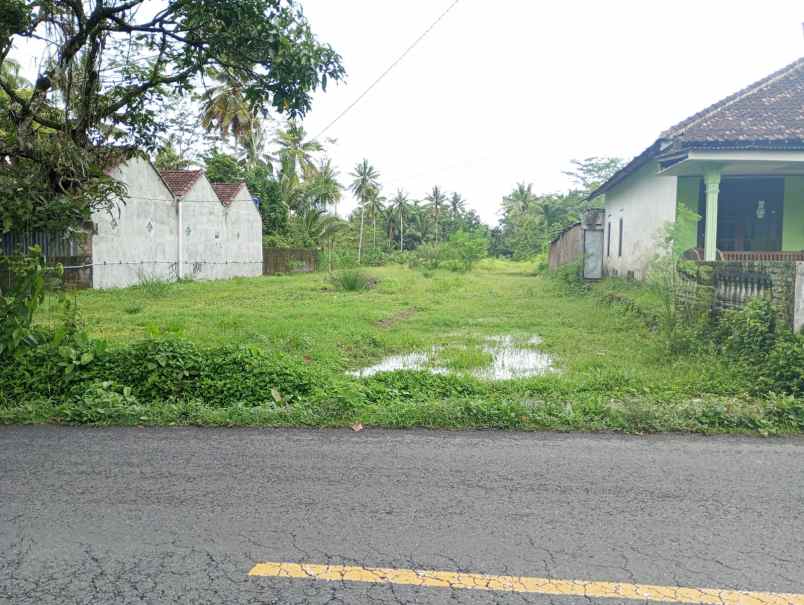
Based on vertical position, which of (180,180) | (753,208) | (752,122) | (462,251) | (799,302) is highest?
(180,180)

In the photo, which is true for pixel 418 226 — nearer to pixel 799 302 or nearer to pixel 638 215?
pixel 638 215

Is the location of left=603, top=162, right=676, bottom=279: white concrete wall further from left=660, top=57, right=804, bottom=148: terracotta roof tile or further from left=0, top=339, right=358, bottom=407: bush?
Answer: left=0, top=339, right=358, bottom=407: bush

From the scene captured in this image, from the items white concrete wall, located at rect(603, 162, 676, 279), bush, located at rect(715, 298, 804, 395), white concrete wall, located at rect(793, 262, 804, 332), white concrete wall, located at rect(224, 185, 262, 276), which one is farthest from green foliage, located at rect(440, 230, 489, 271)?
white concrete wall, located at rect(793, 262, 804, 332)

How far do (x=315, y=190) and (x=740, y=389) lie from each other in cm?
4660

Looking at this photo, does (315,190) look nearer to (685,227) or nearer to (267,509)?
(685,227)

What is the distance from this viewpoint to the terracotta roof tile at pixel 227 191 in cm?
3244

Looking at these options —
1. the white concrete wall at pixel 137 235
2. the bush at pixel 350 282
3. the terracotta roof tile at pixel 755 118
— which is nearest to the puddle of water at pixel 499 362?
the terracotta roof tile at pixel 755 118

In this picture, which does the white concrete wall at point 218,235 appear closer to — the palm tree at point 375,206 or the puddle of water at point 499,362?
the puddle of water at point 499,362

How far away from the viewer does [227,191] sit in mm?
33250

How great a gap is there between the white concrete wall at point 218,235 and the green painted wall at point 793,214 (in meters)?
21.3

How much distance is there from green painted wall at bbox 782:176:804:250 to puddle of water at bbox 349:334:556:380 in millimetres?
7715

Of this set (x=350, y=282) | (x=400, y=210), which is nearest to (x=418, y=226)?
(x=400, y=210)

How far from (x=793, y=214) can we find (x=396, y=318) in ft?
30.6

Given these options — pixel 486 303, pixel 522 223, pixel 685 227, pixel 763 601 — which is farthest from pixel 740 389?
pixel 522 223
